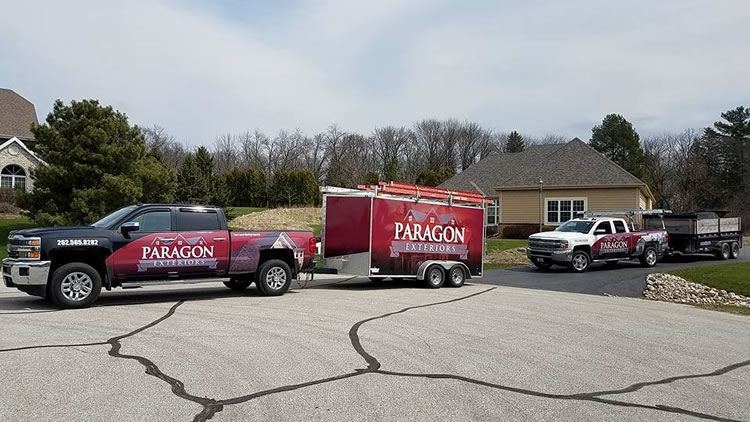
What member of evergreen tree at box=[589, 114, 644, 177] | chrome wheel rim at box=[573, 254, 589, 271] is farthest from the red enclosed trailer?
evergreen tree at box=[589, 114, 644, 177]

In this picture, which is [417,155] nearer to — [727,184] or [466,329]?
[727,184]

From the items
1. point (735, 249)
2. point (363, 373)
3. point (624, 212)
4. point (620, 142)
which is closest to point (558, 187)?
point (735, 249)

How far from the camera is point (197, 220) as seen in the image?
1281 cm

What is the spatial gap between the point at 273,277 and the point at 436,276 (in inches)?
192

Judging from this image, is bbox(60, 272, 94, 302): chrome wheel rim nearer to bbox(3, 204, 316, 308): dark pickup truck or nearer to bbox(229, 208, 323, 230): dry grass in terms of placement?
bbox(3, 204, 316, 308): dark pickup truck

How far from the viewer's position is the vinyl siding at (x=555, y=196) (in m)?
37.5

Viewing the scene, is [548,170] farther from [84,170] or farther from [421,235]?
[84,170]

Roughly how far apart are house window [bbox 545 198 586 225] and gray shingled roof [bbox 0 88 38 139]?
3717 centimetres

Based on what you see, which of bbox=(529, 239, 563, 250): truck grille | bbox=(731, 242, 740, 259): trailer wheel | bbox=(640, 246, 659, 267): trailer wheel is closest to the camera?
bbox=(529, 239, 563, 250): truck grille

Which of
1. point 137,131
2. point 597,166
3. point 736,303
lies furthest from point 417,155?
point 736,303

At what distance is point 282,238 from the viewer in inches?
543

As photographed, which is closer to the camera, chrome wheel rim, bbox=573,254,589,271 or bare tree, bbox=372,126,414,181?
chrome wheel rim, bbox=573,254,589,271

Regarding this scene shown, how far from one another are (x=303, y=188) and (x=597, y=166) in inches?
1079

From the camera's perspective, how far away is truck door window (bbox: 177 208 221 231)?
12.6 metres
